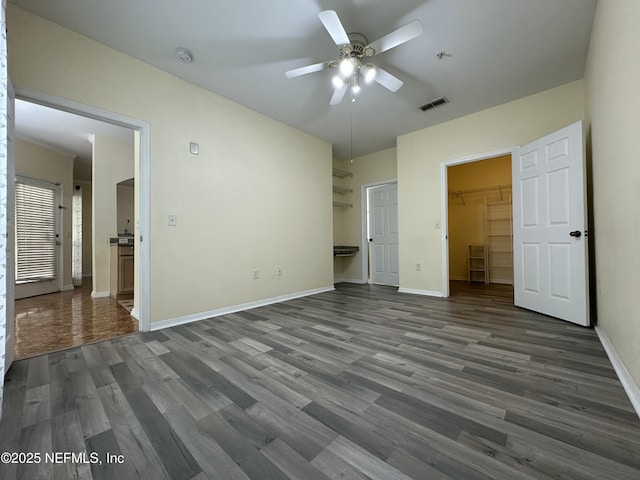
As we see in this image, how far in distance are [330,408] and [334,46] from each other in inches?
110

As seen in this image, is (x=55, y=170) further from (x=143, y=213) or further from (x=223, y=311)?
(x=223, y=311)

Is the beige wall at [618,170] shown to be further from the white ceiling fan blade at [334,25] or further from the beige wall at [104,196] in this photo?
the beige wall at [104,196]

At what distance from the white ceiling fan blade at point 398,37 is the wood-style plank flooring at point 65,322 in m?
3.32

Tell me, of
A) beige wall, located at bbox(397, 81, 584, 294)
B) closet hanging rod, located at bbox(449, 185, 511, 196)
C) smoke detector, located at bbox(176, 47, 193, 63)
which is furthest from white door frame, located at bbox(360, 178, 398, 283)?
smoke detector, located at bbox(176, 47, 193, 63)

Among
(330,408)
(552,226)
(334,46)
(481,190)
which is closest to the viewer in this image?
(330,408)

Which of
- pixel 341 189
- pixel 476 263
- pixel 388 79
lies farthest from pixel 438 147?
pixel 476 263

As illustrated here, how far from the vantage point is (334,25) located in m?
1.78

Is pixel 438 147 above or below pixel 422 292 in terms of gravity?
above

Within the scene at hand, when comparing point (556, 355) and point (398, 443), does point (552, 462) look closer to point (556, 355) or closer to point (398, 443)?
point (398, 443)

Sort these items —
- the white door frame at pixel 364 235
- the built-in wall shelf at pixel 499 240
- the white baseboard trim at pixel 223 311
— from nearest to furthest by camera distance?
the white baseboard trim at pixel 223 311 → the built-in wall shelf at pixel 499 240 → the white door frame at pixel 364 235

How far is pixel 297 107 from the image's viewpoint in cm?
340

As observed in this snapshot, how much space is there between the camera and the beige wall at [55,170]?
14.2ft

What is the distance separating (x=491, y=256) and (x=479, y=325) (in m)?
3.42

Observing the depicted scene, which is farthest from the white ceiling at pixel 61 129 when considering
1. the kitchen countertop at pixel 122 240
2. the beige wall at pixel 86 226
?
the beige wall at pixel 86 226
